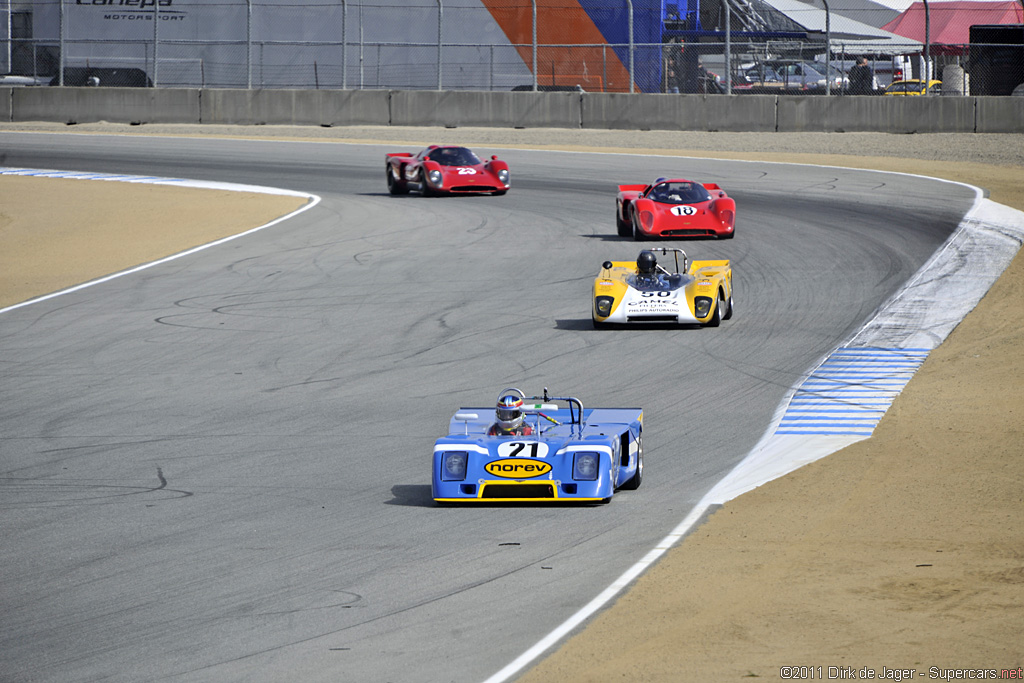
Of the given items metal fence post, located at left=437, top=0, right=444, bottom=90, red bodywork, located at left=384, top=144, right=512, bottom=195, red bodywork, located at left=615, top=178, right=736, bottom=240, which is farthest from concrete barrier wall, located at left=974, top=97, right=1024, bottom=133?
metal fence post, located at left=437, top=0, right=444, bottom=90

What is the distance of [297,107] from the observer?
3825 centimetres

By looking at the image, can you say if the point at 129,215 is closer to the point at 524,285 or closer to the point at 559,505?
the point at 524,285

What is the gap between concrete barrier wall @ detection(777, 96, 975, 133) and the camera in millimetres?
34159

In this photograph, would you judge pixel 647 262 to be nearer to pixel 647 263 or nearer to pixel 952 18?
pixel 647 263

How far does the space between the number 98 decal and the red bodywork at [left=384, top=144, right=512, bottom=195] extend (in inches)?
764

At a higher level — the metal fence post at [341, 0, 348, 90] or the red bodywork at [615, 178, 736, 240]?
the metal fence post at [341, 0, 348, 90]

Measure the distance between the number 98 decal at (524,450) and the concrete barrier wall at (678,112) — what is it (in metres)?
26.9

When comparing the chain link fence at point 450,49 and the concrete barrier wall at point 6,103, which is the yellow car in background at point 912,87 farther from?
the concrete barrier wall at point 6,103

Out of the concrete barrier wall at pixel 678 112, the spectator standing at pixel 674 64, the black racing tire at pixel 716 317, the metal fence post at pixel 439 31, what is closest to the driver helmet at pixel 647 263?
the black racing tire at pixel 716 317

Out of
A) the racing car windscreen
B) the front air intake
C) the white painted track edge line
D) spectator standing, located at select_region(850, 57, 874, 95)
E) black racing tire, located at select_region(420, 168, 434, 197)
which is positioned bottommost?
the white painted track edge line

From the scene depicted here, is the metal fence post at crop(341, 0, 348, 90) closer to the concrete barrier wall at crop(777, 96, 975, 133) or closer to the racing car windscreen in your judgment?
the concrete barrier wall at crop(777, 96, 975, 133)

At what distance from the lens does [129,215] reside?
26812 mm

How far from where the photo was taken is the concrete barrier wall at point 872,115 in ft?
112

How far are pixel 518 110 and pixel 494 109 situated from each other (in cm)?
67
